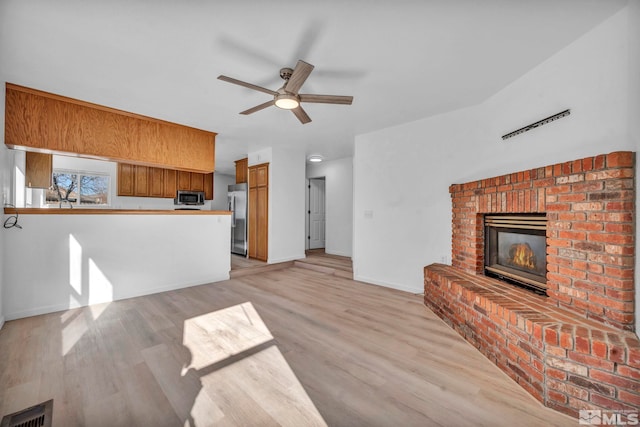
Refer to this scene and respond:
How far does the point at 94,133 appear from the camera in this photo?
10.5 feet

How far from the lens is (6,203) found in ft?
9.21

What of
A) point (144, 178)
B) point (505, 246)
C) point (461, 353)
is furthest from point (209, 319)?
point (144, 178)

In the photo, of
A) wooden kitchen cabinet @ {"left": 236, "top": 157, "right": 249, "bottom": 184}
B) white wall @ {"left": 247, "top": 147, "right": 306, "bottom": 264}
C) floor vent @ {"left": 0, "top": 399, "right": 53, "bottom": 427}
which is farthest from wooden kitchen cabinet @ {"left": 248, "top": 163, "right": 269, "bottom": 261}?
floor vent @ {"left": 0, "top": 399, "right": 53, "bottom": 427}

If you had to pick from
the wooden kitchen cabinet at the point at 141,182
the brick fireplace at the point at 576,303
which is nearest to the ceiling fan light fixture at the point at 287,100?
the brick fireplace at the point at 576,303

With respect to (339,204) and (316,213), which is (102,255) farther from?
(316,213)

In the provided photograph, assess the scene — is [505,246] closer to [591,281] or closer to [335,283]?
[591,281]

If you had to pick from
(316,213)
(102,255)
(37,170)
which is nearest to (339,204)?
(316,213)

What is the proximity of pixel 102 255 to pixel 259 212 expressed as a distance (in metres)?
2.76

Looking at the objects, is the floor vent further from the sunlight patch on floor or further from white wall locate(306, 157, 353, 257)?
white wall locate(306, 157, 353, 257)

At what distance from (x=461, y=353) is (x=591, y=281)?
1016mm

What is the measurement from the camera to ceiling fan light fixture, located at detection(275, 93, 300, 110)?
2327 mm

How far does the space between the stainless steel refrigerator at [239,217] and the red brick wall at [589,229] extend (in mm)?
5026

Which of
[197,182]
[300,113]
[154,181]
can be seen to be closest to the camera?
[300,113]

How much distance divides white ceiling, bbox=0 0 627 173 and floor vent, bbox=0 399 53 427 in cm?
246
